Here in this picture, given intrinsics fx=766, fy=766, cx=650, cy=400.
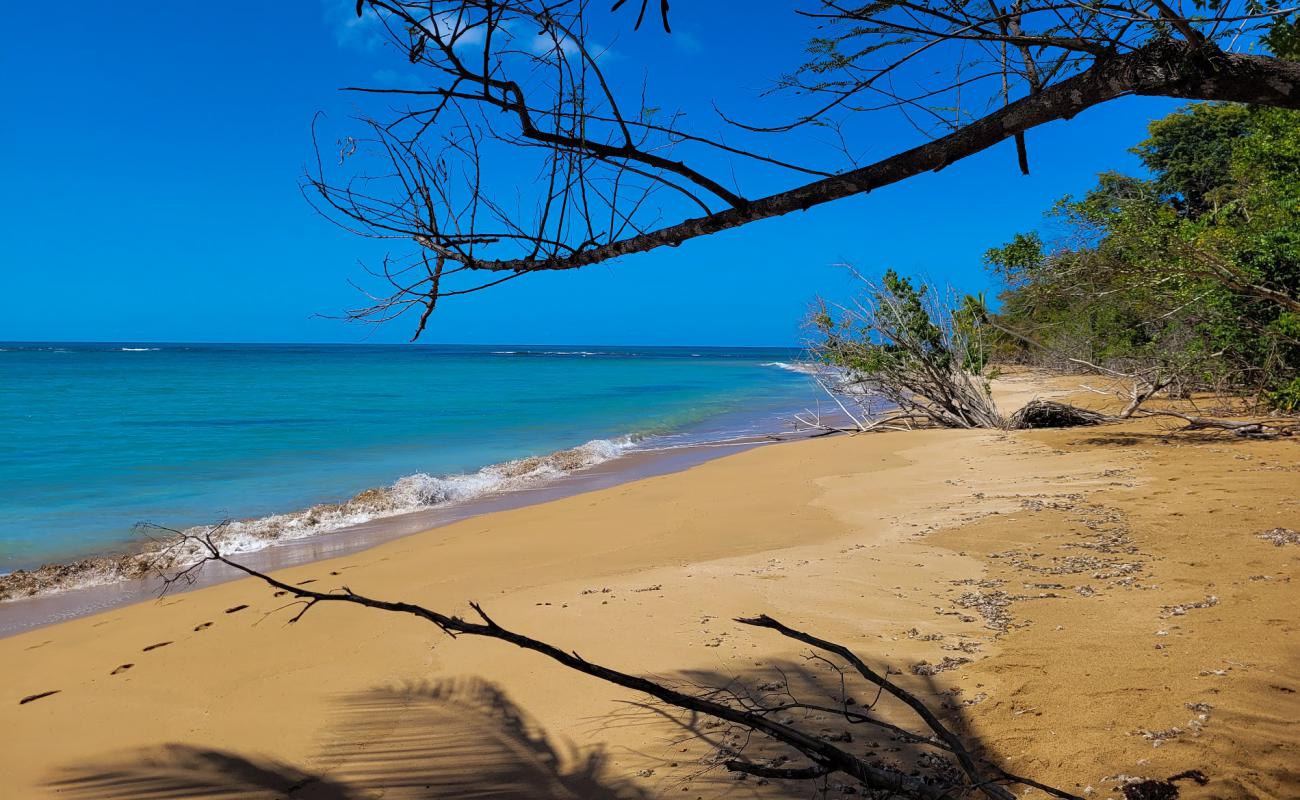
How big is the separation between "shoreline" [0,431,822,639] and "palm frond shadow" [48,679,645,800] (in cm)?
361

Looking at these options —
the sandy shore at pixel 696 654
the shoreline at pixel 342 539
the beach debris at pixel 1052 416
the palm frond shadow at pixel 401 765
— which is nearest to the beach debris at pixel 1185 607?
the sandy shore at pixel 696 654

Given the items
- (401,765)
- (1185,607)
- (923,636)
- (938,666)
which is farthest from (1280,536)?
(401,765)

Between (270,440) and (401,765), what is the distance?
15238 millimetres

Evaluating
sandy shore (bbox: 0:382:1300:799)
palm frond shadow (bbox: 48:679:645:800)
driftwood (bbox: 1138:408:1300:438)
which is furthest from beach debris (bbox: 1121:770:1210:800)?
driftwood (bbox: 1138:408:1300:438)

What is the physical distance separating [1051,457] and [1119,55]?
7.94m

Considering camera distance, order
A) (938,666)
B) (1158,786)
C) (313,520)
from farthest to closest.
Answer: (313,520)
(938,666)
(1158,786)

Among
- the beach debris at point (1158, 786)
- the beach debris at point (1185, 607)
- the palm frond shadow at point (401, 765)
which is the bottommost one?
the beach debris at point (1185, 607)

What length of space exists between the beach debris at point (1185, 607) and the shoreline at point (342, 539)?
679cm

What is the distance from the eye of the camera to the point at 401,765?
9.79 ft

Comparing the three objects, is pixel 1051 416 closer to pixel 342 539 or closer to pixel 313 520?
pixel 342 539

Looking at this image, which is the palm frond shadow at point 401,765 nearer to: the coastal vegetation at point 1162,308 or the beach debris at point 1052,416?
the coastal vegetation at point 1162,308

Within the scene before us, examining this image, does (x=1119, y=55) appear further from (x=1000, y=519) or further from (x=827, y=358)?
(x=827, y=358)

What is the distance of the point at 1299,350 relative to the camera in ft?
32.3

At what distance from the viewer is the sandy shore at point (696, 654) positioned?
272 centimetres
